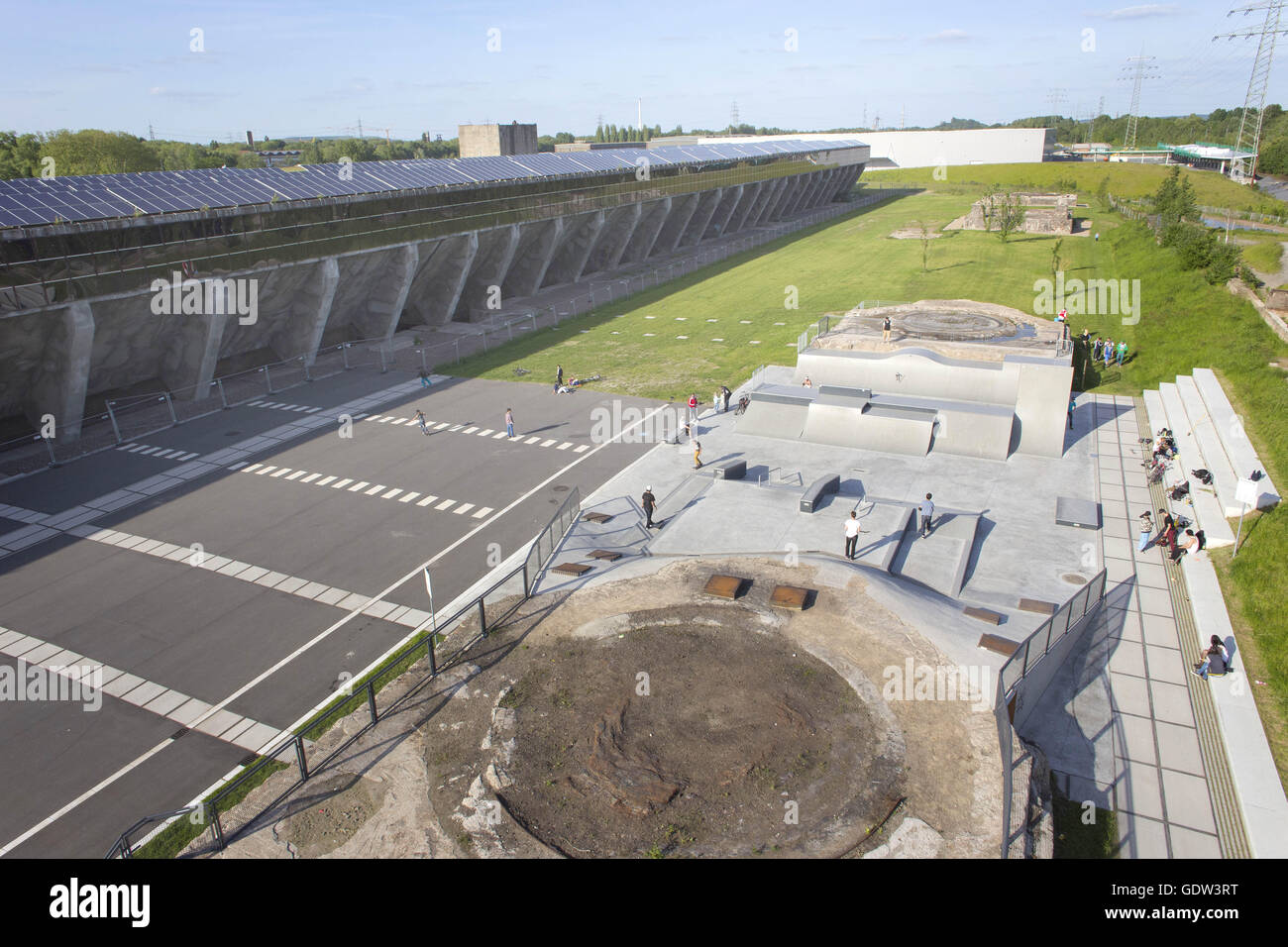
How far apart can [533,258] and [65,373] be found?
31263 millimetres

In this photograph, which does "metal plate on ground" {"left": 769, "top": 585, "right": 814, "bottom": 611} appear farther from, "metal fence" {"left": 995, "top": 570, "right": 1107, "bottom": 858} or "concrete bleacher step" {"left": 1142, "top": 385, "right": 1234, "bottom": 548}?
"concrete bleacher step" {"left": 1142, "top": 385, "right": 1234, "bottom": 548}

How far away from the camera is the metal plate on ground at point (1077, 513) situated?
831 inches

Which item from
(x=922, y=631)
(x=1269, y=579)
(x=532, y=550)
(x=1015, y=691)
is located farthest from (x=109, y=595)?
(x=1269, y=579)

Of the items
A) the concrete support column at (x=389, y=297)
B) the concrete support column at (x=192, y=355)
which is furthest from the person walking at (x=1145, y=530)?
the concrete support column at (x=389, y=297)

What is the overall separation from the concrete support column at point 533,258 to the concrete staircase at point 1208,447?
122ft

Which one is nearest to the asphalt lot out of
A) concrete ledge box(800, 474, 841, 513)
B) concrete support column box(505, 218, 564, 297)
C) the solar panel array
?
concrete ledge box(800, 474, 841, 513)

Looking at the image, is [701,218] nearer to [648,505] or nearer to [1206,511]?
[648,505]

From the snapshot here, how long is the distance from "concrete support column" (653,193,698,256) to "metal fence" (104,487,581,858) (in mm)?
54216

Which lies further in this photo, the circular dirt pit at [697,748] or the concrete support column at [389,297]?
the concrete support column at [389,297]

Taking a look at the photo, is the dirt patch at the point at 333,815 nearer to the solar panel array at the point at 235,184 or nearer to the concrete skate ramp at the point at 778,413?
the concrete skate ramp at the point at 778,413

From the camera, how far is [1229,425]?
2427 cm

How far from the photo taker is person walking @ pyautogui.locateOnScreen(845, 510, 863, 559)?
61.5 ft

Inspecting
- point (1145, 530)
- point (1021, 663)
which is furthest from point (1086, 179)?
point (1021, 663)

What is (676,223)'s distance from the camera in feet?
228
